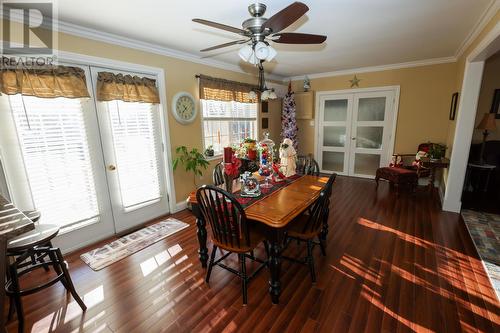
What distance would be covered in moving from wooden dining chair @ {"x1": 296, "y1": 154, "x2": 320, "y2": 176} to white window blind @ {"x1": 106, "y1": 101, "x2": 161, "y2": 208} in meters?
2.04

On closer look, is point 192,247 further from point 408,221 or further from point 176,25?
point 408,221

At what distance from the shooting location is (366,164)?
535 cm

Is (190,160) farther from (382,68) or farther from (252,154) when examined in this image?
(382,68)

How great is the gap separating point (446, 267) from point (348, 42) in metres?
2.90

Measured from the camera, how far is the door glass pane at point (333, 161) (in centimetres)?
→ 567

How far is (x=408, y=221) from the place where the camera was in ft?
10.5

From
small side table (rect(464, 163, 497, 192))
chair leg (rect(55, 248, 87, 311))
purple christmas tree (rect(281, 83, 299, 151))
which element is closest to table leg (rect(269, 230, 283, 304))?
chair leg (rect(55, 248, 87, 311))

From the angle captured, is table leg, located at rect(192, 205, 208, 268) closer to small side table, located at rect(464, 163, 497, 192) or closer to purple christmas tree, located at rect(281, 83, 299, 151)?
purple christmas tree, located at rect(281, 83, 299, 151)

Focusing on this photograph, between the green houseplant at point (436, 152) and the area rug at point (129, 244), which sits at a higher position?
the green houseplant at point (436, 152)

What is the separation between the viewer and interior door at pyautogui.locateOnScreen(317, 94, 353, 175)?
5.33 meters

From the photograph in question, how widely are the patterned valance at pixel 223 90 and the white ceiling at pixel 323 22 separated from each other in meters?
0.45

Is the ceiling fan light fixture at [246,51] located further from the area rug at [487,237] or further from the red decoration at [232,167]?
the area rug at [487,237]

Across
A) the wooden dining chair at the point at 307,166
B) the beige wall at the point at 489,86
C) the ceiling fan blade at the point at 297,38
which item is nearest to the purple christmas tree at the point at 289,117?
the wooden dining chair at the point at 307,166

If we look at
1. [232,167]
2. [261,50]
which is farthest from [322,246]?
[261,50]
